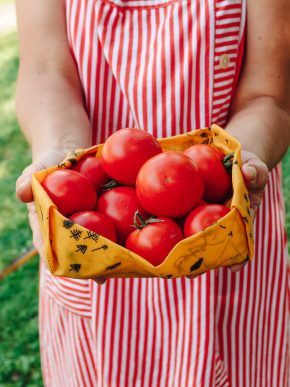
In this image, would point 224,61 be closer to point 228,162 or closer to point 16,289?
point 228,162

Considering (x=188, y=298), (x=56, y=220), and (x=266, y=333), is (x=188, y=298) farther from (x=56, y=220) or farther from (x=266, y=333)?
(x=56, y=220)

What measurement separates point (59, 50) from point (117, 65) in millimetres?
185

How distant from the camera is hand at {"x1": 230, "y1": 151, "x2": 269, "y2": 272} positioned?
51.1 inches

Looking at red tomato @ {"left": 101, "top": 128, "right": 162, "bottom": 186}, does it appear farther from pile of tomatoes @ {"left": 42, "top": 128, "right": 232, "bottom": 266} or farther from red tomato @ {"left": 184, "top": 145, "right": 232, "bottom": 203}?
red tomato @ {"left": 184, "top": 145, "right": 232, "bottom": 203}

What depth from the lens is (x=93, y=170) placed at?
1.38 m

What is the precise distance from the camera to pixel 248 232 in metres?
1.23

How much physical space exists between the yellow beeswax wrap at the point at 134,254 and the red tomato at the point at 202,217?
0.09 ft

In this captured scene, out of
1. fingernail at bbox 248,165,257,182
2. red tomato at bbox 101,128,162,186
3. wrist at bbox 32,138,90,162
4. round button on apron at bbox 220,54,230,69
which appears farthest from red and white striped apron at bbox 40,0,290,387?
fingernail at bbox 248,165,257,182

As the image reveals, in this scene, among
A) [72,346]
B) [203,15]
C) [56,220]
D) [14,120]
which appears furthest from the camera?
[14,120]

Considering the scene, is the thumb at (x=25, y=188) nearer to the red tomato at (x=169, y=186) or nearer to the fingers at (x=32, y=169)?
the fingers at (x=32, y=169)

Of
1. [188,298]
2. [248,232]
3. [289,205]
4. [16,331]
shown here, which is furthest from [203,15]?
[289,205]

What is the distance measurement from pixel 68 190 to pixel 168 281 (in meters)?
0.47

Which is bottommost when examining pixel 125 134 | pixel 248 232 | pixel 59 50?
pixel 248 232

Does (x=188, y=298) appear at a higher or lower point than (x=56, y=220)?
lower
